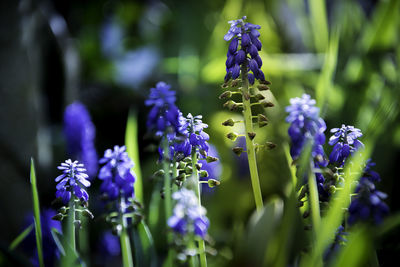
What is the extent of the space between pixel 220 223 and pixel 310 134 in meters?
0.70

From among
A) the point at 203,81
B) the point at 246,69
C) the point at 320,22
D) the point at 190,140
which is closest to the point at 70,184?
the point at 190,140

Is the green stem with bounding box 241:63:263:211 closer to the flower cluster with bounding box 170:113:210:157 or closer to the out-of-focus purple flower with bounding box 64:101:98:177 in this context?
the flower cluster with bounding box 170:113:210:157

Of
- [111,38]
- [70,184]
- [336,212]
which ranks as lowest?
[336,212]

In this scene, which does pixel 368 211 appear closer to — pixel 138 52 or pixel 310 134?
pixel 310 134

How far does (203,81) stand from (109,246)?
0.91 m

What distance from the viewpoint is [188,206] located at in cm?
46

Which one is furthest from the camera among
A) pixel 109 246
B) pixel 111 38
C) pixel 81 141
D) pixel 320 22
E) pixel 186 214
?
pixel 111 38

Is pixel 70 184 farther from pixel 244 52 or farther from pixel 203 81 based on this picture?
pixel 203 81

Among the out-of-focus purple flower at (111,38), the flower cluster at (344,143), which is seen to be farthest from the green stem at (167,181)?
the out-of-focus purple flower at (111,38)

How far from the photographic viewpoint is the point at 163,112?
0.54m

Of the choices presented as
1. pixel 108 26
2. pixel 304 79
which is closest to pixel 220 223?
pixel 304 79

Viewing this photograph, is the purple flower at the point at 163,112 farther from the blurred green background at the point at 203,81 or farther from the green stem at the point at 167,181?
the blurred green background at the point at 203,81

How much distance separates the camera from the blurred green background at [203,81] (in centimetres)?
118

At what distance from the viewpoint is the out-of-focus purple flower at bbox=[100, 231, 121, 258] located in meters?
1.06
